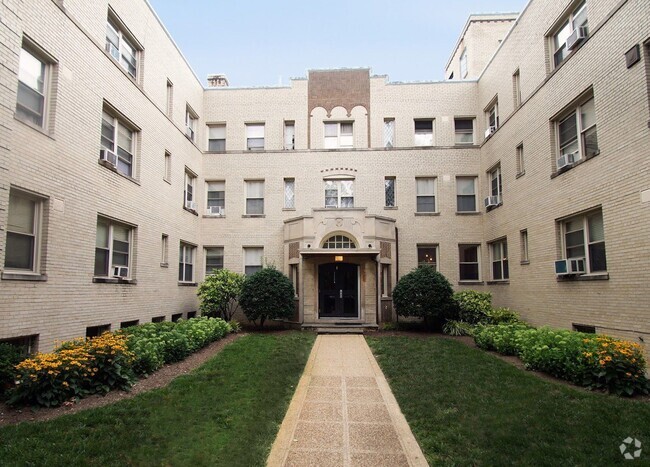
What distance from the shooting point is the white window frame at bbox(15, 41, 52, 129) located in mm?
8828

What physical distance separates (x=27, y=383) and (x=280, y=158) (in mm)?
14435

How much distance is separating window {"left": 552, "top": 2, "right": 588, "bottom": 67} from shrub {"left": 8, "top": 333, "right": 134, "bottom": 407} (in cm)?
1294

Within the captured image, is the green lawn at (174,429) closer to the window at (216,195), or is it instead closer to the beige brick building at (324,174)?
the beige brick building at (324,174)

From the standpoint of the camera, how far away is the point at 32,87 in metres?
9.27

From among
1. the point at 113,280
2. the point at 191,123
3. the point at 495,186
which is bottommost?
the point at 113,280

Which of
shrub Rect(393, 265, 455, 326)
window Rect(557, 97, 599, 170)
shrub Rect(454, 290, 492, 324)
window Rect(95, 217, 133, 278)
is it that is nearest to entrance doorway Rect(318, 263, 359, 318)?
shrub Rect(393, 265, 455, 326)

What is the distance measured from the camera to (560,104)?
12.3m

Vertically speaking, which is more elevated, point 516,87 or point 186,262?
point 516,87

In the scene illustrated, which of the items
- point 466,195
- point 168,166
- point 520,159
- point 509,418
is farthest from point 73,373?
point 466,195

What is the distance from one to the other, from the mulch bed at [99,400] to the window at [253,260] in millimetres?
8905

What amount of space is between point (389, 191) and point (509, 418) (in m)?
14.0

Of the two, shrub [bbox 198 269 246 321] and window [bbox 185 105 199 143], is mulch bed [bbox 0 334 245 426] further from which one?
window [bbox 185 105 199 143]

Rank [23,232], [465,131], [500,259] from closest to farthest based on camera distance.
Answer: [23,232] < [500,259] < [465,131]

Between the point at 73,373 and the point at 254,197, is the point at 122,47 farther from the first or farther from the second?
the point at 73,373
